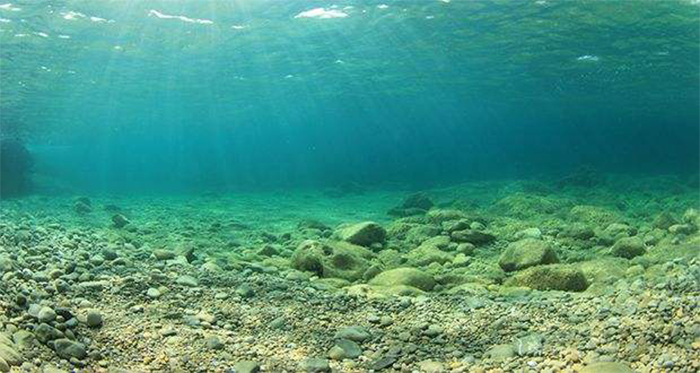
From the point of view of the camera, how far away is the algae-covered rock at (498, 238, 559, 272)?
9133mm

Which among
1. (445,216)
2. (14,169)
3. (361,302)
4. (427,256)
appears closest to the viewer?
(361,302)

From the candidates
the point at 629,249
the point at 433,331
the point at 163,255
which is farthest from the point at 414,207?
the point at 433,331

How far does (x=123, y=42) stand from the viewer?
2622cm

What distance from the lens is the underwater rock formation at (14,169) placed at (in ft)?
88.0

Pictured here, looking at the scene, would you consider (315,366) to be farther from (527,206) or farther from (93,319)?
(527,206)

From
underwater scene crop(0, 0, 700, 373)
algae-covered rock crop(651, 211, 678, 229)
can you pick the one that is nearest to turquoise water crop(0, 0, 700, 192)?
underwater scene crop(0, 0, 700, 373)

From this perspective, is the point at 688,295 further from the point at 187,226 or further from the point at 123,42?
the point at 123,42

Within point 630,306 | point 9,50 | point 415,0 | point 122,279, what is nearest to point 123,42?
point 9,50

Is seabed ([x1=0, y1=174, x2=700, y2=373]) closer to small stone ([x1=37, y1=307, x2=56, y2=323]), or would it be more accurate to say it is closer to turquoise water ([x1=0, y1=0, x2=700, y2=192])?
small stone ([x1=37, y1=307, x2=56, y2=323])

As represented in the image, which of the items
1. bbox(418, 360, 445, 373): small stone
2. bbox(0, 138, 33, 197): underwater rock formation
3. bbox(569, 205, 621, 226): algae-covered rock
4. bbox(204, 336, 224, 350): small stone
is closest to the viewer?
bbox(418, 360, 445, 373): small stone

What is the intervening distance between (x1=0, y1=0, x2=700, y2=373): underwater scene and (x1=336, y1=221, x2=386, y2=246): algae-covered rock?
54 mm

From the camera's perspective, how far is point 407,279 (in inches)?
335

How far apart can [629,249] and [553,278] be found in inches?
126

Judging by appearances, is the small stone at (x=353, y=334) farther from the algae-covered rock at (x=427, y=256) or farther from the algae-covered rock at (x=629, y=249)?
the algae-covered rock at (x=629, y=249)
